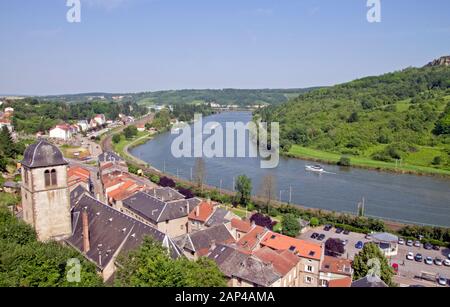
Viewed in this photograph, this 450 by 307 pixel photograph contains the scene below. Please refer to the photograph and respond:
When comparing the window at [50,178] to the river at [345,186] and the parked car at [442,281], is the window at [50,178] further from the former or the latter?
the river at [345,186]

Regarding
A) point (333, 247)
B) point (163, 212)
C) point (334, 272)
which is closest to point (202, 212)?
point (163, 212)

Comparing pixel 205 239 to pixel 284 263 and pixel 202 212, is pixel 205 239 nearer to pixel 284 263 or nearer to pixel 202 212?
pixel 284 263

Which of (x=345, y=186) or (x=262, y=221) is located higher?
(x=262, y=221)

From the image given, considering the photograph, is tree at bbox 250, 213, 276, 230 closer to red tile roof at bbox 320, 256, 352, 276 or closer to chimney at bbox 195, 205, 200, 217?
chimney at bbox 195, 205, 200, 217

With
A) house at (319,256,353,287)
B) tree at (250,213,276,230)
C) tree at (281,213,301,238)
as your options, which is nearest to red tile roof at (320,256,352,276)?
house at (319,256,353,287)

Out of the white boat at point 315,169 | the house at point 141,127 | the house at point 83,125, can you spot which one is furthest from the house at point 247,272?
the house at point 83,125
